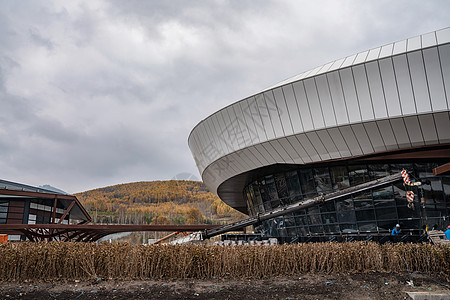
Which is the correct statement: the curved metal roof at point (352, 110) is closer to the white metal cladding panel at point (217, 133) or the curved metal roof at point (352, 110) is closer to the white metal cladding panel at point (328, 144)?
the white metal cladding panel at point (328, 144)

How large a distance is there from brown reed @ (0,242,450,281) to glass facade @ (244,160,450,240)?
349 inches

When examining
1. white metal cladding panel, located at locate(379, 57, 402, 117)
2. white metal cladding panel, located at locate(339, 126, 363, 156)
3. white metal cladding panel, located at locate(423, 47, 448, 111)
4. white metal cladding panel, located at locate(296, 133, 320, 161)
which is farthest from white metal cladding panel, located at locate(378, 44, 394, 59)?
white metal cladding panel, located at locate(296, 133, 320, 161)

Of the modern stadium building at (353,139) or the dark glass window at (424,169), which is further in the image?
the dark glass window at (424,169)

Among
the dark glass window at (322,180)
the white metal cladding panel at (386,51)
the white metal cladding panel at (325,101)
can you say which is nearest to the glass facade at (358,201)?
the dark glass window at (322,180)

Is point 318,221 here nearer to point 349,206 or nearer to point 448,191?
point 349,206

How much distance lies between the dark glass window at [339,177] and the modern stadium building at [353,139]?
60mm

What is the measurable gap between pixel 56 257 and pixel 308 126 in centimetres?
1336

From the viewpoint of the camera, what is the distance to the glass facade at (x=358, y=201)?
679 inches

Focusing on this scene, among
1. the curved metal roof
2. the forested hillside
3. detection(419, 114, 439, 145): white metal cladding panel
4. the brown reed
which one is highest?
the forested hillside

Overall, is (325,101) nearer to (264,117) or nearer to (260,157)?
(264,117)

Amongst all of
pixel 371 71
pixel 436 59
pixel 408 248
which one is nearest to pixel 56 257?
pixel 408 248

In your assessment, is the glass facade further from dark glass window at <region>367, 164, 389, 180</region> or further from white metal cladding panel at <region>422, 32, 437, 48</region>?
white metal cladding panel at <region>422, 32, 437, 48</region>

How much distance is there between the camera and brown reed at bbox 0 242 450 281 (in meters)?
9.12

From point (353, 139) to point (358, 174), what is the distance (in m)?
3.40
